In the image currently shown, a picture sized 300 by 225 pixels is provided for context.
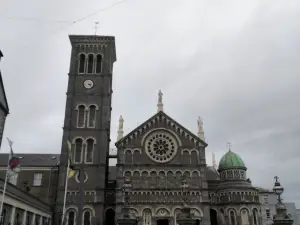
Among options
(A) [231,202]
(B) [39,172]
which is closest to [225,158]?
(A) [231,202]

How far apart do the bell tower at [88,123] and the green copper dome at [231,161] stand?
67.8 feet

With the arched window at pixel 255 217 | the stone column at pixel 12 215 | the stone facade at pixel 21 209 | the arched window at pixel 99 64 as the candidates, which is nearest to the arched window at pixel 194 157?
the arched window at pixel 255 217

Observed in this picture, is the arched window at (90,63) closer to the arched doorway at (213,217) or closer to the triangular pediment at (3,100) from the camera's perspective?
the triangular pediment at (3,100)

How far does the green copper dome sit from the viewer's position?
58.1m

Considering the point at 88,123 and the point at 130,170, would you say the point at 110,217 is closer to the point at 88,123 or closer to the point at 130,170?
the point at 130,170

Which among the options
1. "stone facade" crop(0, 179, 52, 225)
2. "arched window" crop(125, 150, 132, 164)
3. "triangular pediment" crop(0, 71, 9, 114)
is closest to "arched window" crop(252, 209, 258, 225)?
"arched window" crop(125, 150, 132, 164)

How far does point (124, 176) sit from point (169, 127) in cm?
1039

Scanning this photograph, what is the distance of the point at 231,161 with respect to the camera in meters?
58.5

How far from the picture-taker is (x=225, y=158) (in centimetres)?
5991

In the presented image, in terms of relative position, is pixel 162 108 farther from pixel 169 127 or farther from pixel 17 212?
pixel 17 212

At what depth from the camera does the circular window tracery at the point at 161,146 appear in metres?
51.1

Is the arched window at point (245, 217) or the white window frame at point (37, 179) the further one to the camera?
the white window frame at point (37, 179)

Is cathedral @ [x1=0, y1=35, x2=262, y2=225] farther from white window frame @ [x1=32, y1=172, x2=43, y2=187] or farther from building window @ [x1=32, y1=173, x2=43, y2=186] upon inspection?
white window frame @ [x1=32, y1=172, x2=43, y2=187]

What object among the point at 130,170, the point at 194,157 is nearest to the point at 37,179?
the point at 130,170
